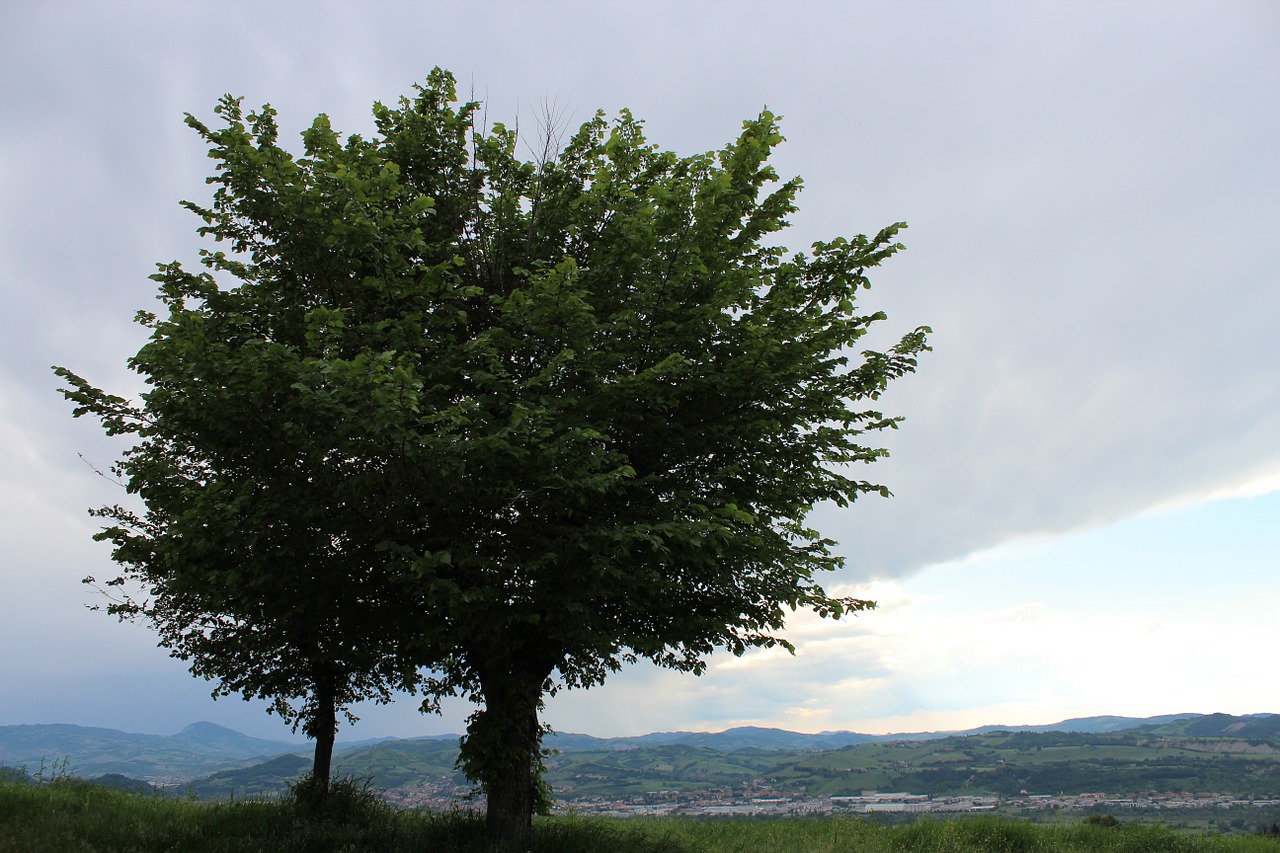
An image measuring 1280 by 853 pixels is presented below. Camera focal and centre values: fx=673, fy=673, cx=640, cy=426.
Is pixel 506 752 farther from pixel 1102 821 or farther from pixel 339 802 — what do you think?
pixel 1102 821

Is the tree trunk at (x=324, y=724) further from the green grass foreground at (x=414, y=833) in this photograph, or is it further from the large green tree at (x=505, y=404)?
the large green tree at (x=505, y=404)

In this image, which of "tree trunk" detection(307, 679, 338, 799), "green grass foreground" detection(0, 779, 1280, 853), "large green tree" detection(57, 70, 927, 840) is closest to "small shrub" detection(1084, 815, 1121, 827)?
"green grass foreground" detection(0, 779, 1280, 853)

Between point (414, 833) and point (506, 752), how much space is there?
3235 mm

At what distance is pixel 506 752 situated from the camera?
11219 mm

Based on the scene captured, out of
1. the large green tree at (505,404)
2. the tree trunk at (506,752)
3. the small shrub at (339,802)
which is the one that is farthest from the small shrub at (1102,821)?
the small shrub at (339,802)

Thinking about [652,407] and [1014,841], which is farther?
[1014,841]

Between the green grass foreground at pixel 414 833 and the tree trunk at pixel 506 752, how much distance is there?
42 centimetres

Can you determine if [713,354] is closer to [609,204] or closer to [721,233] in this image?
[721,233]

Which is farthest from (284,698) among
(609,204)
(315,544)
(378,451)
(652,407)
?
(609,204)

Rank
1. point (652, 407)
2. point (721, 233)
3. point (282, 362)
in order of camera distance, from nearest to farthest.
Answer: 1. point (282, 362)
2. point (652, 407)
3. point (721, 233)

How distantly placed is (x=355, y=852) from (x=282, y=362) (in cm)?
784

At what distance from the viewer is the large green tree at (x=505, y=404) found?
9633mm

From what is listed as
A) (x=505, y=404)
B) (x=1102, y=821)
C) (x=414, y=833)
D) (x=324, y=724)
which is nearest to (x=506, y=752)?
(x=414, y=833)

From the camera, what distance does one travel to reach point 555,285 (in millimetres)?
9492
